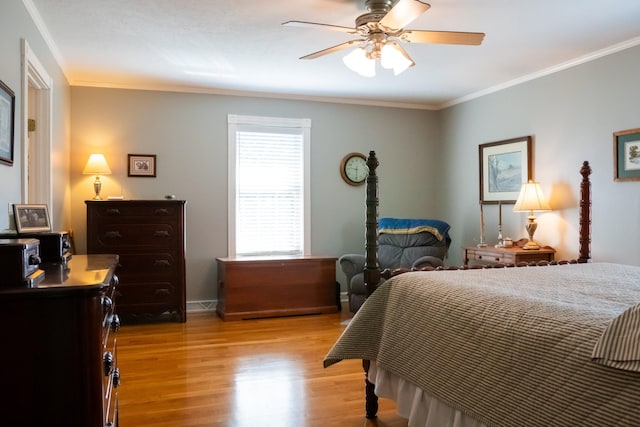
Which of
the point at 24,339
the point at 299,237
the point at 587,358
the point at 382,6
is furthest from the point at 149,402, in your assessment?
the point at 299,237

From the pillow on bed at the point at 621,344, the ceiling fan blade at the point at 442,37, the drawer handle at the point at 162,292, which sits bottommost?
the drawer handle at the point at 162,292

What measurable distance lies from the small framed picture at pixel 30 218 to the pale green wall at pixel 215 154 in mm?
2365

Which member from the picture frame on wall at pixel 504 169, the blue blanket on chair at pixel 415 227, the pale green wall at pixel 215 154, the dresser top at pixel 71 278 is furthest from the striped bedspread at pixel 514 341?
the pale green wall at pixel 215 154

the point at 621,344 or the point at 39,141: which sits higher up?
the point at 39,141

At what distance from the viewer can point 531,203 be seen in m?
4.43

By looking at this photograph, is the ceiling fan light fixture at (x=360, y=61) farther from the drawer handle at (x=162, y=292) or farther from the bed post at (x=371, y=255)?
the drawer handle at (x=162, y=292)

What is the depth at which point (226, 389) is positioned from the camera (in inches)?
119

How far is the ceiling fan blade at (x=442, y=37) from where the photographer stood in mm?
2787

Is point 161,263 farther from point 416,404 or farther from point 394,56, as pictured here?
point 416,404

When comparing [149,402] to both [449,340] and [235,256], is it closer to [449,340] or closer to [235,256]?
[449,340]

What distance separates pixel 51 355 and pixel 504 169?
15.1 ft

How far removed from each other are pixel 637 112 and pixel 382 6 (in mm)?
2252

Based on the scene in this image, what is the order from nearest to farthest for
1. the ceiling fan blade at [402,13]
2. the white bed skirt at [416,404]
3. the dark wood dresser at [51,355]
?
the dark wood dresser at [51,355]
the white bed skirt at [416,404]
the ceiling fan blade at [402,13]

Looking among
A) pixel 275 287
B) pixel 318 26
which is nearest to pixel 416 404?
pixel 318 26
